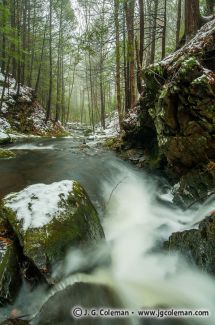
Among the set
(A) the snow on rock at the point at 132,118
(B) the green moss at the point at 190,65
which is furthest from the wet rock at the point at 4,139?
(B) the green moss at the point at 190,65

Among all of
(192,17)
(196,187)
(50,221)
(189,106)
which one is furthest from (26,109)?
(50,221)

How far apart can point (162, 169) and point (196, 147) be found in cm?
262

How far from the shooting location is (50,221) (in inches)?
165

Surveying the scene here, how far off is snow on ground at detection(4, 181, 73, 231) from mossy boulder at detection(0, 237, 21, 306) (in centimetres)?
37

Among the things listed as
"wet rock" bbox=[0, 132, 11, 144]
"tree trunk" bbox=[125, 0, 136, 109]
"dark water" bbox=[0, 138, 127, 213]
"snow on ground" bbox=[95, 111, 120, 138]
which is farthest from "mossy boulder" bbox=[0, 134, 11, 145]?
"tree trunk" bbox=[125, 0, 136, 109]

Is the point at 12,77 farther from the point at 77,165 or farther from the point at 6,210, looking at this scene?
the point at 6,210

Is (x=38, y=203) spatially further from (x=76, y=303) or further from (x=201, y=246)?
(x=201, y=246)

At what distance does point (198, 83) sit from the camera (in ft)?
19.5

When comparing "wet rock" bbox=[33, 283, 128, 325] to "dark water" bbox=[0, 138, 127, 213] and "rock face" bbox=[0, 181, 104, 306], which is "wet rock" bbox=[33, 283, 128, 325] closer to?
"rock face" bbox=[0, 181, 104, 306]

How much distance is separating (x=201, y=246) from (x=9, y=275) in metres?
2.62

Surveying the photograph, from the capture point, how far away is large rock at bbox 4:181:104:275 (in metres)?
3.83

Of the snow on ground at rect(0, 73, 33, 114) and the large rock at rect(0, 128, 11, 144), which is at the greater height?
the snow on ground at rect(0, 73, 33, 114)

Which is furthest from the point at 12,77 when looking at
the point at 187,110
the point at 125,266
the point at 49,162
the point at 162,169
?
the point at 125,266

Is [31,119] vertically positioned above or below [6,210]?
above
